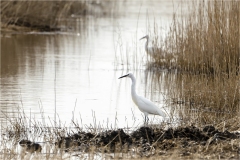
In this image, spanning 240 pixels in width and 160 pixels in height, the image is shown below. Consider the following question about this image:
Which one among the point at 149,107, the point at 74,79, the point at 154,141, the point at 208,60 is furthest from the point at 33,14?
the point at 154,141

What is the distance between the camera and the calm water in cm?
1024

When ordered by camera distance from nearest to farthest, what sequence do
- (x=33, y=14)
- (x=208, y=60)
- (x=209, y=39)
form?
1. (x=209, y=39)
2. (x=208, y=60)
3. (x=33, y=14)

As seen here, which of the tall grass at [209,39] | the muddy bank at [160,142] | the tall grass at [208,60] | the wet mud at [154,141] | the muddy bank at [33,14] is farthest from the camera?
the muddy bank at [33,14]

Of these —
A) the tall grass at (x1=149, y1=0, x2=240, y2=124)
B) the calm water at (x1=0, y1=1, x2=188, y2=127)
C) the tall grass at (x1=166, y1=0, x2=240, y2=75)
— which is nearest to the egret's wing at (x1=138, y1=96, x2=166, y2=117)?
the calm water at (x1=0, y1=1, x2=188, y2=127)

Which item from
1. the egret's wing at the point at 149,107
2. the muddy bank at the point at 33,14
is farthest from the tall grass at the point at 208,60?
the muddy bank at the point at 33,14

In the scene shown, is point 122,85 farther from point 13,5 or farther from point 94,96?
point 13,5

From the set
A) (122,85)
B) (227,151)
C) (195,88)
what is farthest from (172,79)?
(227,151)

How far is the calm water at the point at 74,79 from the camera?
33.6 feet

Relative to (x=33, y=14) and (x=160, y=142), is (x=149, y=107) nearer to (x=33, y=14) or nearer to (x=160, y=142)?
(x=160, y=142)

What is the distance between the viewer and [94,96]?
12.3m

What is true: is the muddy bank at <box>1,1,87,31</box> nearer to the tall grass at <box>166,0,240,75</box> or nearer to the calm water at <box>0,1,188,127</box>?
the calm water at <box>0,1,188,127</box>

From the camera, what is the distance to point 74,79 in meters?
14.3

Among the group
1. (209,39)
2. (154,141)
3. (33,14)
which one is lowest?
(154,141)

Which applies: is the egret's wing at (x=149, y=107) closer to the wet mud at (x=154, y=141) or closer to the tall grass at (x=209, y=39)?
the wet mud at (x=154, y=141)
